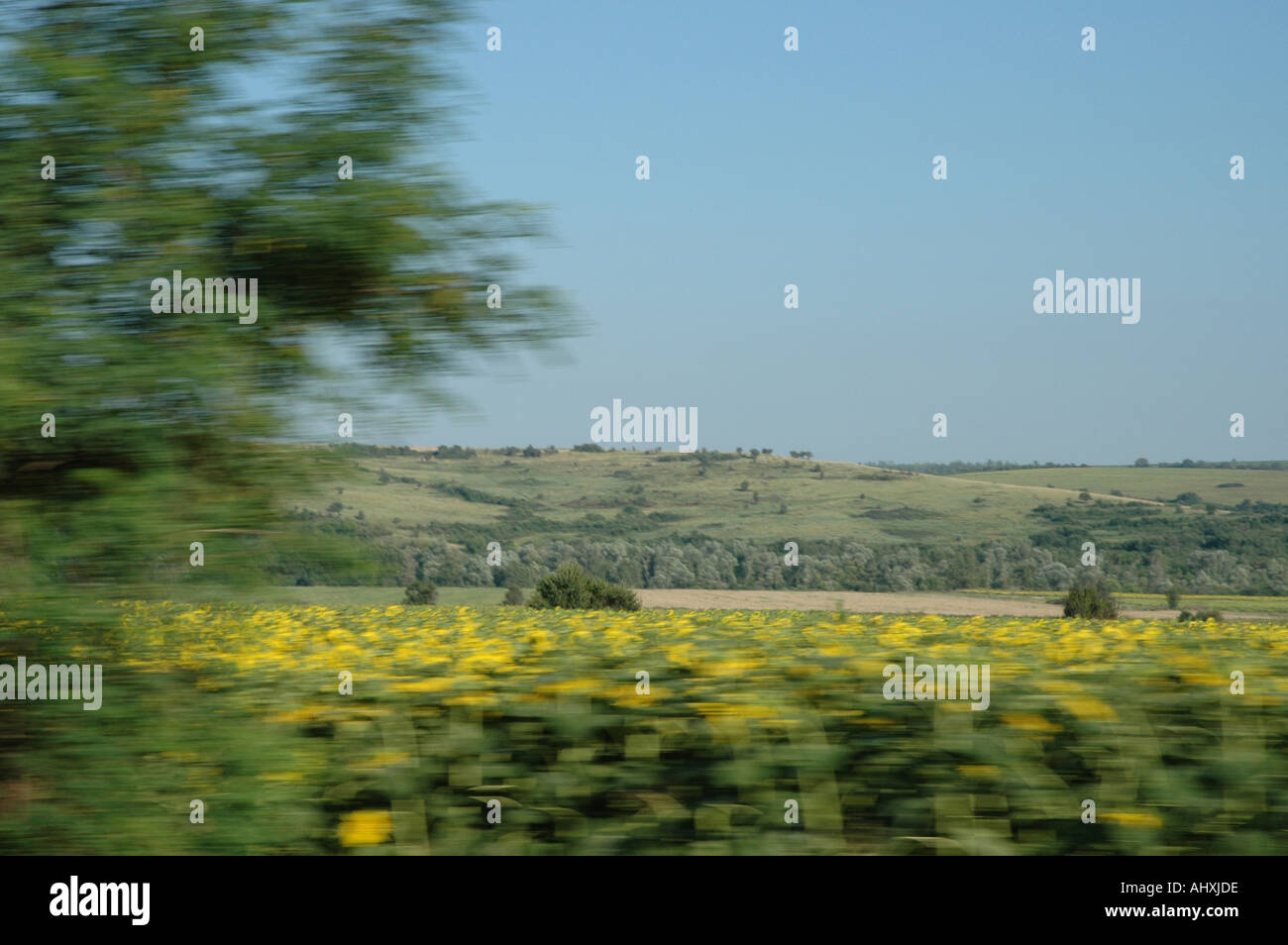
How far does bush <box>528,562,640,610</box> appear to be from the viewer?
15531 mm

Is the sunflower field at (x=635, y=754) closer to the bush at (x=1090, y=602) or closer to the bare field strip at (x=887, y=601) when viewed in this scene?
the bare field strip at (x=887, y=601)

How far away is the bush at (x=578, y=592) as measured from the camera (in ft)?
51.0

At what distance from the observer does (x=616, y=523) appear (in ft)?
54.3

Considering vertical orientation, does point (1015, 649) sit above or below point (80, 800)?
above

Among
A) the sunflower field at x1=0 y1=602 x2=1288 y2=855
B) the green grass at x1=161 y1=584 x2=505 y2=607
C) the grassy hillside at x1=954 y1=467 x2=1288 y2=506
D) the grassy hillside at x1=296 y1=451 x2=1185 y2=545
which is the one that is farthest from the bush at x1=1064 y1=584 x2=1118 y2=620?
the green grass at x1=161 y1=584 x2=505 y2=607

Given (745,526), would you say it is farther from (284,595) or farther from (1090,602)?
(284,595)

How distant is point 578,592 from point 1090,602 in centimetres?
813

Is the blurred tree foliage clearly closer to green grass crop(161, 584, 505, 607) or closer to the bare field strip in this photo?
green grass crop(161, 584, 505, 607)

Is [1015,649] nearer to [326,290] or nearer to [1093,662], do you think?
[1093,662]

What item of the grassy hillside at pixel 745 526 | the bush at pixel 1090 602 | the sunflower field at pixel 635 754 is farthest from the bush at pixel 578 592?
the sunflower field at pixel 635 754

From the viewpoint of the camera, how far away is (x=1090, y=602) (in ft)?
47.2

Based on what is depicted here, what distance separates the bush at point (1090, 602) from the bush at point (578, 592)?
22.7ft
